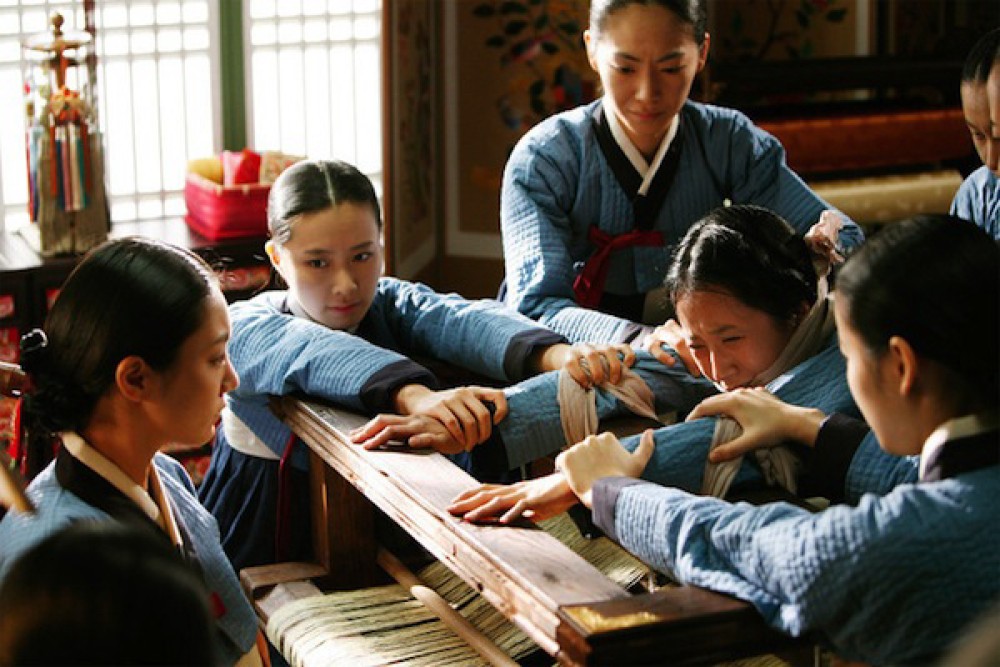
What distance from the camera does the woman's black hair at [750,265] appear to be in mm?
2379

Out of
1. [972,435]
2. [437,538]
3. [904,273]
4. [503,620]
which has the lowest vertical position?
[503,620]

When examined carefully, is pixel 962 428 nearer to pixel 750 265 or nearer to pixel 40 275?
pixel 750 265

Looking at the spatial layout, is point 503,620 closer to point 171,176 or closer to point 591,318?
point 591,318

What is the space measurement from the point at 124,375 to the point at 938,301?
39.3 inches

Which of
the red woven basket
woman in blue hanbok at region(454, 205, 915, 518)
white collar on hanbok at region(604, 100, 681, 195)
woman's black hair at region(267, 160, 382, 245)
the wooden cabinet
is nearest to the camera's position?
woman in blue hanbok at region(454, 205, 915, 518)

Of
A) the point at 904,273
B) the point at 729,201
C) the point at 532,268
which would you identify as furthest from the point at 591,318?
the point at 904,273

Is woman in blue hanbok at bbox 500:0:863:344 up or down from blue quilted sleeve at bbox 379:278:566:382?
up

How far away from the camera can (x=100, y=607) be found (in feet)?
4.19

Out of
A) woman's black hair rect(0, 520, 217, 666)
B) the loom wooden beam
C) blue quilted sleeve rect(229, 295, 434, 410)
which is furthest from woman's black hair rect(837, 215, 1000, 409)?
blue quilted sleeve rect(229, 295, 434, 410)

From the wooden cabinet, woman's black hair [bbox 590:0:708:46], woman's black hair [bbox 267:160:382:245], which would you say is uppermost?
woman's black hair [bbox 590:0:708:46]

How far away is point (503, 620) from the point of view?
257 centimetres

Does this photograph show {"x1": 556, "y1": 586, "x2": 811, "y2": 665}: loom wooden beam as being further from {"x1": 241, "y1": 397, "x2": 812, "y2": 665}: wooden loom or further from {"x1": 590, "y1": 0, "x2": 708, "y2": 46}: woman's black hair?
{"x1": 590, "y1": 0, "x2": 708, "y2": 46}: woman's black hair

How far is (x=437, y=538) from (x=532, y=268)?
110 centimetres

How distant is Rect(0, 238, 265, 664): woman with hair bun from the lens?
2051 millimetres
